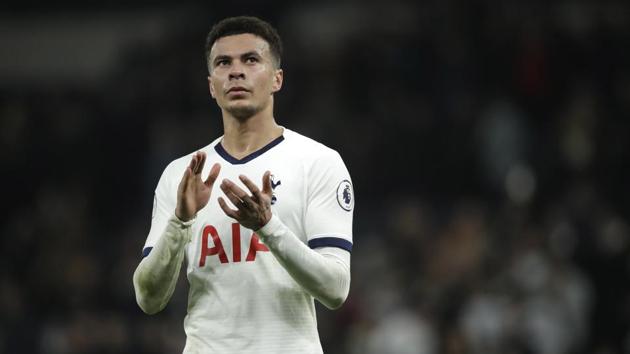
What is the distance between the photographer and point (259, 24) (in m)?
4.75

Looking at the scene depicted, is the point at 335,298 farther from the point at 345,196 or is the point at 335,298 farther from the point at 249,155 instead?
the point at 249,155

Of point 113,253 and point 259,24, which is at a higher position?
point 259,24

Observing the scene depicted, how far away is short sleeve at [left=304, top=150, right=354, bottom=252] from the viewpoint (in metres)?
4.41

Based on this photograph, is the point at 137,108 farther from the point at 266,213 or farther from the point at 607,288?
the point at 266,213

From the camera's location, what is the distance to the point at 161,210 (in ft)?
15.3

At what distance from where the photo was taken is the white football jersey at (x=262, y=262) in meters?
4.41

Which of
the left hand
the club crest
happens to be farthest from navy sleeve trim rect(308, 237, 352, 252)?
the left hand

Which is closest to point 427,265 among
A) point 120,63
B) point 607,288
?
point 607,288

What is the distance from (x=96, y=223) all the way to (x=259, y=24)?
7530 mm

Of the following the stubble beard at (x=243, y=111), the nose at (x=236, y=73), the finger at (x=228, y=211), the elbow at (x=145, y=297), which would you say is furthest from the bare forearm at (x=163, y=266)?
the nose at (x=236, y=73)

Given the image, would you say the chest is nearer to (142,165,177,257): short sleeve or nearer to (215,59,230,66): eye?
(142,165,177,257): short sleeve

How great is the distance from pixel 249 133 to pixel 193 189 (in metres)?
0.51

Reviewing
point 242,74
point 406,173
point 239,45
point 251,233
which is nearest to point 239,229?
point 251,233

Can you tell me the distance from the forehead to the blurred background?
4.48 meters
